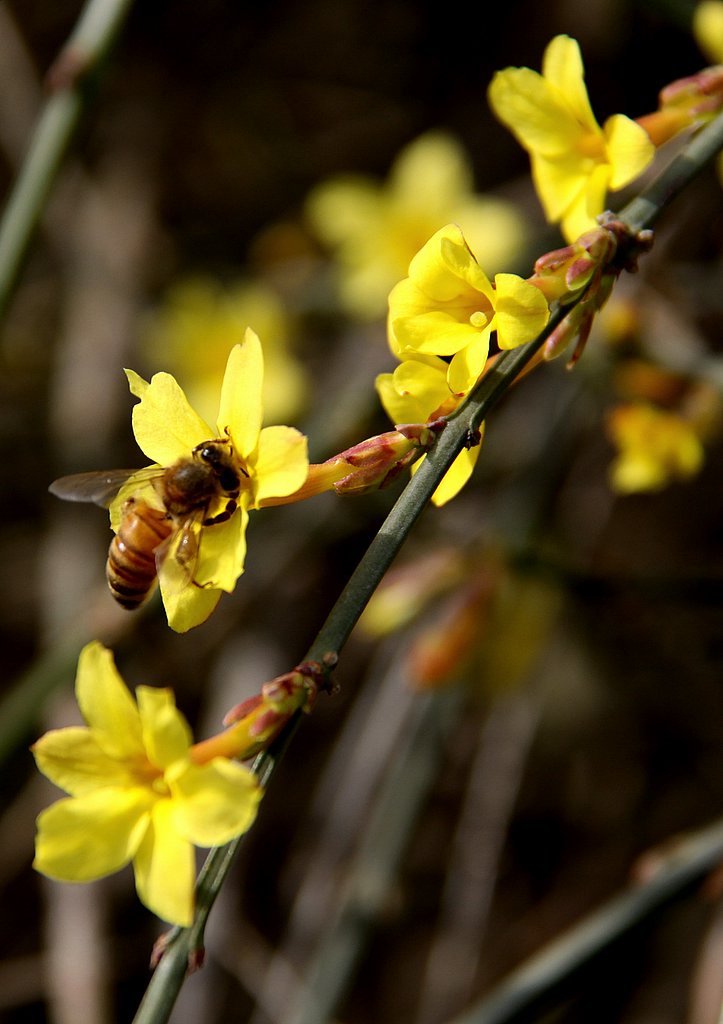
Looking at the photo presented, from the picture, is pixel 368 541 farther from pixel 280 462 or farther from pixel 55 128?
pixel 280 462

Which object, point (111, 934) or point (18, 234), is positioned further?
point (111, 934)

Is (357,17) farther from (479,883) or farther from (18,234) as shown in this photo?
(479,883)

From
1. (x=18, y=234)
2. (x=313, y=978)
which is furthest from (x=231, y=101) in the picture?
(x=313, y=978)

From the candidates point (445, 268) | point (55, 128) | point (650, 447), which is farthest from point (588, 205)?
point (55, 128)

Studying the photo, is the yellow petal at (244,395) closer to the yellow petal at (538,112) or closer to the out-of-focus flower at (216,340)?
the yellow petal at (538,112)

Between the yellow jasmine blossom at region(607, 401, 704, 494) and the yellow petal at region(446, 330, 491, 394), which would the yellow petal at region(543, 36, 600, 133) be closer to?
the yellow petal at region(446, 330, 491, 394)
